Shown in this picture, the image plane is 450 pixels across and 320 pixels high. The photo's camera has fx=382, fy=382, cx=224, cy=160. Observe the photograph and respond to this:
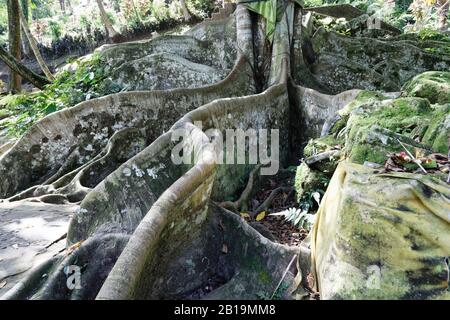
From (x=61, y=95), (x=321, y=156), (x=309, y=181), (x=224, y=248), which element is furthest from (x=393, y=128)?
(x=61, y=95)

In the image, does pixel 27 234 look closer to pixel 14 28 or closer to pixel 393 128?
pixel 393 128

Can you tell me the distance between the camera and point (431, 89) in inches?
176

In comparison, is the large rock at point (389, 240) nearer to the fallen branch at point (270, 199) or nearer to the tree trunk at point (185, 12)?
the fallen branch at point (270, 199)

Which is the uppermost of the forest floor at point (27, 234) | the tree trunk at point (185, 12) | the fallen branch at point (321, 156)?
the tree trunk at point (185, 12)

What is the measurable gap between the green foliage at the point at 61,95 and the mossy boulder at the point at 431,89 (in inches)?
172

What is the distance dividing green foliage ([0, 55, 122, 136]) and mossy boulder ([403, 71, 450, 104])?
4.37 m

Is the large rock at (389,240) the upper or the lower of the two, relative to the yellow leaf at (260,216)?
upper

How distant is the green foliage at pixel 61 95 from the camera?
6.11 m

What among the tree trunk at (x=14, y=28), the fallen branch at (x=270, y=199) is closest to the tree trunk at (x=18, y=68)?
the tree trunk at (x=14, y=28)

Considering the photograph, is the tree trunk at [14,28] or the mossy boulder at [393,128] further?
the tree trunk at [14,28]

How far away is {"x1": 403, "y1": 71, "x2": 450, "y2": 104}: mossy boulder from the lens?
172 inches

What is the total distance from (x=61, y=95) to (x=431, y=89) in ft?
18.3

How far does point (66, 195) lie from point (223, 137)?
6.42 feet

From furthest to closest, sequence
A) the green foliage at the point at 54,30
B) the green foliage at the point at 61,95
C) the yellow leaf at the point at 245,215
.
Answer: the green foliage at the point at 54,30 < the green foliage at the point at 61,95 < the yellow leaf at the point at 245,215
